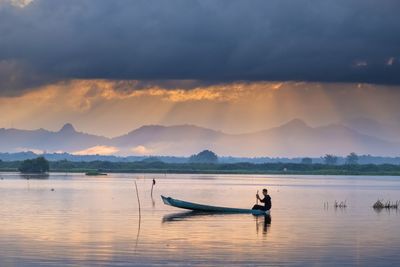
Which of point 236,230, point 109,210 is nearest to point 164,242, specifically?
point 236,230

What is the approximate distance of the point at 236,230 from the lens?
1932 inches

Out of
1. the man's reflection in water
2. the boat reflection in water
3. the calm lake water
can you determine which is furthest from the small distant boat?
the man's reflection in water

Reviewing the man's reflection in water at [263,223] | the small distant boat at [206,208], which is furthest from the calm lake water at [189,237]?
the small distant boat at [206,208]

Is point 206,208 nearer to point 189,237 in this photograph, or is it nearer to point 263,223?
point 263,223

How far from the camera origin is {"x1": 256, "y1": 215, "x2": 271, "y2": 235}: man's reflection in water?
1971 inches

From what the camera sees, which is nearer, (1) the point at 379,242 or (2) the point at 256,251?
(2) the point at 256,251

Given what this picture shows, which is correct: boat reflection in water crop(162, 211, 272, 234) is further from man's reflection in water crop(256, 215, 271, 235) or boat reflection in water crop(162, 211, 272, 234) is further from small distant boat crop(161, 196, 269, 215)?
small distant boat crop(161, 196, 269, 215)

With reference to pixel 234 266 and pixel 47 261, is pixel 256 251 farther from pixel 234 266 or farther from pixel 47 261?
pixel 47 261

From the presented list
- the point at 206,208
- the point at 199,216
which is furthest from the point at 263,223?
the point at 206,208

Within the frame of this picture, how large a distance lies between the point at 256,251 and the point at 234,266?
5.24 meters

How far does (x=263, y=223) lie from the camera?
5441 cm

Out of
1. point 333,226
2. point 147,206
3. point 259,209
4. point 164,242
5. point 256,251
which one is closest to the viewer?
point 256,251

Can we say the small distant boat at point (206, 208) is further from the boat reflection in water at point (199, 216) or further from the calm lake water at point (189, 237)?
the calm lake water at point (189, 237)

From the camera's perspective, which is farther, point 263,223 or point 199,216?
point 199,216
